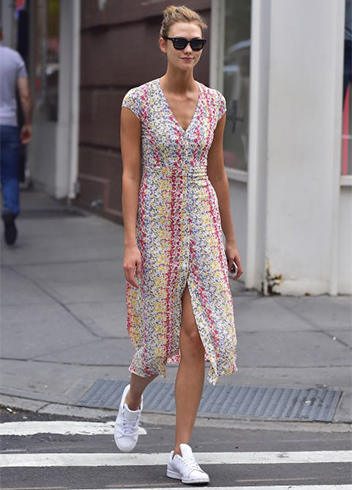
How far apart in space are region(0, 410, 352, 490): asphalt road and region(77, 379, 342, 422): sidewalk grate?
0.24 meters

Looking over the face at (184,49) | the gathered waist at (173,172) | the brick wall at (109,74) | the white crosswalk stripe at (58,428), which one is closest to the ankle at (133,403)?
the white crosswalk stripe at (58,428)

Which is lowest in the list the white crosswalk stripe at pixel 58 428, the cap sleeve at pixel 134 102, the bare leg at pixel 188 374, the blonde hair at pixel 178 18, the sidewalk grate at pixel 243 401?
the white crosswalk stripe at pixel 58 428

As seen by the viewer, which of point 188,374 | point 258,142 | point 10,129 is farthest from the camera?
point 10,129

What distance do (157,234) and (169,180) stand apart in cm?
23

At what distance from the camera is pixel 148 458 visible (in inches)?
209

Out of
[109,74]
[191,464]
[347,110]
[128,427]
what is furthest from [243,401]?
[109,74]

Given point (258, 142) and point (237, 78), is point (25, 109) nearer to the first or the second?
point (237, 78)

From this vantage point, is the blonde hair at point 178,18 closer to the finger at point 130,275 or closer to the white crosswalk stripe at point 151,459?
A: the finger at point 130,275

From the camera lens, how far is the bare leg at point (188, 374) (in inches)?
193

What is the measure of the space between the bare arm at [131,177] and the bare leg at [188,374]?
0.27 meters

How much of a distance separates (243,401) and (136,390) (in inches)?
50.7

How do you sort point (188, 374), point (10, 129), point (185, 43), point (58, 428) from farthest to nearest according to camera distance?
point (10, 129) → point (58, 428) → point (188, 374) → point (185, 43)

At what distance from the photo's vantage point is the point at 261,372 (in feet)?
22.6

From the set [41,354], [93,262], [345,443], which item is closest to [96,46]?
[93,262]
